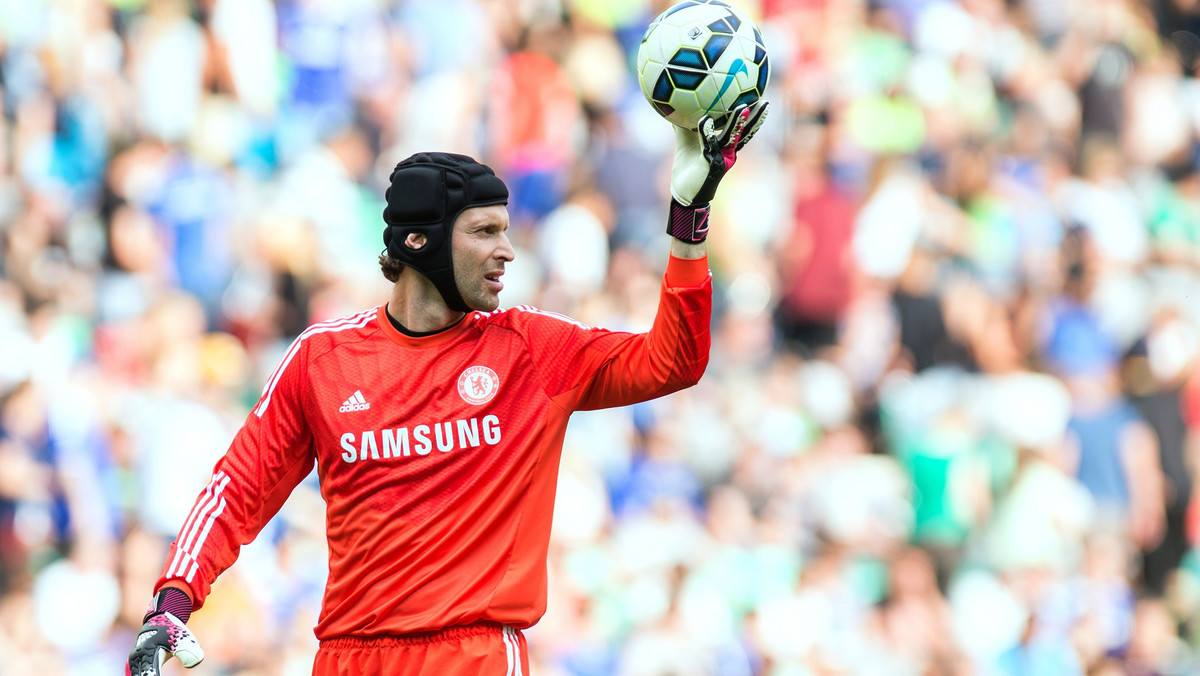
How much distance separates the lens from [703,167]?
4.80 m

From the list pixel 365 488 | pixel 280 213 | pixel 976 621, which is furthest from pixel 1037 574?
pixel 365 488

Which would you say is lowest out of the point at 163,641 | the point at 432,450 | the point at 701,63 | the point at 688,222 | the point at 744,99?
the point at 163,641

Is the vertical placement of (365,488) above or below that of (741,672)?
above

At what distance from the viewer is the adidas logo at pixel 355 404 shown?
5129mm

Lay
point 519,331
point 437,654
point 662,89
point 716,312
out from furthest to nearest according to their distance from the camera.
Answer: point 716,312
point 519,331
point 662,89
point 437,654

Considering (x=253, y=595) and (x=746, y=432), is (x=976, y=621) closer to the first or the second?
(x=746, y=432)

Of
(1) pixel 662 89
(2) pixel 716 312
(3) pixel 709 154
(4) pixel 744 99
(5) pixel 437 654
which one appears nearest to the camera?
(3) pixel 709 154

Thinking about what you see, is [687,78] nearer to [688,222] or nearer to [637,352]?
[688,222]

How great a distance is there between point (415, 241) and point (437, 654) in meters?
1.29

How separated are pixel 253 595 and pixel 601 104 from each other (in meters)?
5.07

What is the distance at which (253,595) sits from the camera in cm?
1010

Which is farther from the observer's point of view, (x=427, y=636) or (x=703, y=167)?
(x=427, y=636)

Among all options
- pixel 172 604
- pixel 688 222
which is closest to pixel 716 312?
pixel 688 222

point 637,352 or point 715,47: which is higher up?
point 715,47
